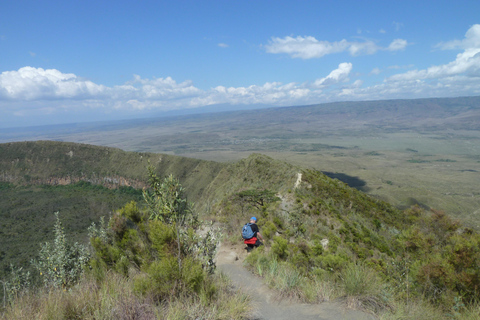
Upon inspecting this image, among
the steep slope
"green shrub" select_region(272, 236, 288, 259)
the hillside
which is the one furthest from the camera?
the steep slope

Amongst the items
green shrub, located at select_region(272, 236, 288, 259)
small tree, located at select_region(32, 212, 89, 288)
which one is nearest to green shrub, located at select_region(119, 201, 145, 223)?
small tree, located at select_region(32, 212, 89, 288)

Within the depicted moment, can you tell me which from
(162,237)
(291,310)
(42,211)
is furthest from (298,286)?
(42,211)

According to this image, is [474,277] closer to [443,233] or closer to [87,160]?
[443,233]

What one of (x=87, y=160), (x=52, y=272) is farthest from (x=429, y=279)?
(x=87, y=160)

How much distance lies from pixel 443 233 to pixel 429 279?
27.0 feet

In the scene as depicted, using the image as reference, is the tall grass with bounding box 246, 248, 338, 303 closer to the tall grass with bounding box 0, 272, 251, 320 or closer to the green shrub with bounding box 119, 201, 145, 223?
the tall grass with bounding box 0, 272, 251, 320

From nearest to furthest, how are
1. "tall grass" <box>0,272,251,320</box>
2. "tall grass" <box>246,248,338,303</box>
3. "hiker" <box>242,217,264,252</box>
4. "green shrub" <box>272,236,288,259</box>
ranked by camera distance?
"tall grass" <box>0,272,251,320</box>
"tall grass" <box>246,248,338,303</box>
"green shrub" <box>272,236,288,259</box>
"hiker" <box>242,217,264,252</box>

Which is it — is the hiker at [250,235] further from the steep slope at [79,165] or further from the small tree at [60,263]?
the steep slope at [79,165]

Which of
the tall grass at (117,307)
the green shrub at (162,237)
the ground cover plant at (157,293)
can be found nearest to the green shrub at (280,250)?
the ground cover plant at (157,293)

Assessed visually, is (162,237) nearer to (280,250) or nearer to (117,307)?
(117,307)

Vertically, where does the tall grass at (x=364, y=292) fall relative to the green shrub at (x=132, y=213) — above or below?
below

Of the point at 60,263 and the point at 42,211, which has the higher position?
the point at 60,263

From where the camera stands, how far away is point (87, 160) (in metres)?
96.1

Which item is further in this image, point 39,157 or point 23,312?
point 39,157
